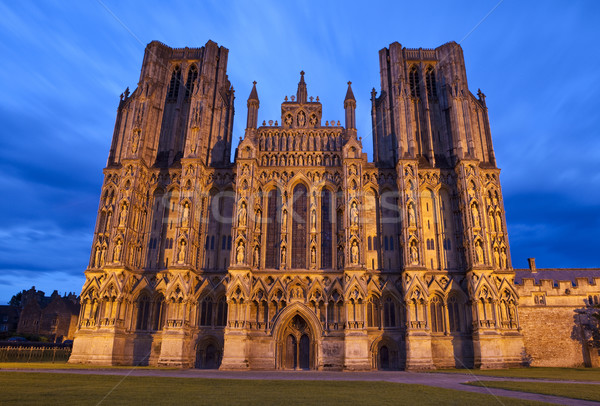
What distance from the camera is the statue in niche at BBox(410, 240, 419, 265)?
117 ft

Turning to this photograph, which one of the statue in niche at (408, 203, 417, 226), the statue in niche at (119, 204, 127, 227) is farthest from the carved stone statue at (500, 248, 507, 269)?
the statue in niche at (119, 204, 127, 227)

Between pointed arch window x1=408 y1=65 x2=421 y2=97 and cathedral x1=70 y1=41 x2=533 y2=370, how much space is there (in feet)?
1.75

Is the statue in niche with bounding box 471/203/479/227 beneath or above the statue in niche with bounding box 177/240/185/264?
above

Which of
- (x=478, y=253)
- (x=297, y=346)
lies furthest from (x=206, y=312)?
(x=478, y=253)

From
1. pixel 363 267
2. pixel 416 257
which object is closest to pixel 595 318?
pixel 416 257

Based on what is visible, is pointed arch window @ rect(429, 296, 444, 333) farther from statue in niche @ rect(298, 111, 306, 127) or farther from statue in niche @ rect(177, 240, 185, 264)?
statue in niche @ rect(177, 240, 185, 264)

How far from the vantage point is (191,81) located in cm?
4712

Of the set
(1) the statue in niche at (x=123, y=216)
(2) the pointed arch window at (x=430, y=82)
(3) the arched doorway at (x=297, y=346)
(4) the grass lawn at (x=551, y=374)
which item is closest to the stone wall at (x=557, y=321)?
(4) the grass lawn at (x=551, y=374)

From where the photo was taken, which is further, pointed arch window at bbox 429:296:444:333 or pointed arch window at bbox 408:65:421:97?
pointed arch window at bbox 408:65:421:97

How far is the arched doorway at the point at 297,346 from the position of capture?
116 ft

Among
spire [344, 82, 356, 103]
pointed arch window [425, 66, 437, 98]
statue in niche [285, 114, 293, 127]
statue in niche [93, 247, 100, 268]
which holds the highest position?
pointed arch window [425, 66, 437, 98]

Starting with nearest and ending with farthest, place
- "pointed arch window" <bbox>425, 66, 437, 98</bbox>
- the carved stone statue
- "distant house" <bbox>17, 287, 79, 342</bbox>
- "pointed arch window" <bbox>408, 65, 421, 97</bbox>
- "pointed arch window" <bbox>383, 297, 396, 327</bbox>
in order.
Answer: "pointed arch window" <bbox>383, 297, 396, 327</bbox>, the carved stone statue, "pointed arch window" <bbox>425, 66, 437, 98</bbox>, "pointed arch window" <bbox>408, 65, 421, 97</bbox>, "distant house" <bbox>17, 287, 79, 342</bbox>

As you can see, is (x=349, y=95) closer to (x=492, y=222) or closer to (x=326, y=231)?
(x=326, y=231)

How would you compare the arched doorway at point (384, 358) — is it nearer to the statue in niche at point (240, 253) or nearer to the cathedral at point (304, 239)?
the cathedral at point (304, 239)
